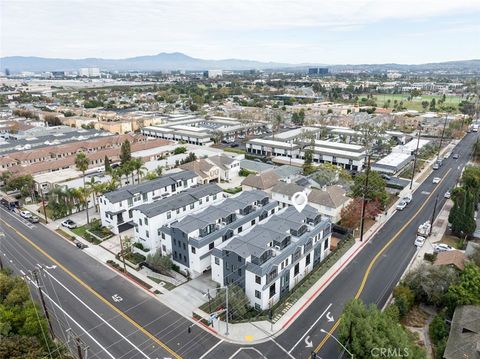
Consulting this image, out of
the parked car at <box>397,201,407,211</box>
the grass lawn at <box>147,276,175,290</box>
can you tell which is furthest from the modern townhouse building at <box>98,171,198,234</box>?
the parked car at <box>397,201,407,211</box>

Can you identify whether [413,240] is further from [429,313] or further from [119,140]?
[119,140]

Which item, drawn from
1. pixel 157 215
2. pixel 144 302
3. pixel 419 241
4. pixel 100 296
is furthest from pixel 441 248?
pixel 100 296

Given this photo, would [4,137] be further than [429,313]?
Yes

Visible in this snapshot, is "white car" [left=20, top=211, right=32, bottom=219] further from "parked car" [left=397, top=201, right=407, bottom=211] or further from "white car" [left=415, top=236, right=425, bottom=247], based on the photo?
"parked car" [left=397, top=201, right=407, bottom=211]

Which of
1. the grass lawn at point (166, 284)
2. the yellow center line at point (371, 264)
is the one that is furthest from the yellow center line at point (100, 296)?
the yellow center line at point (371, 264)

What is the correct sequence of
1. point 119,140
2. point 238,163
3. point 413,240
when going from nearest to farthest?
point 413,240 → point 238,163 → point 119,140

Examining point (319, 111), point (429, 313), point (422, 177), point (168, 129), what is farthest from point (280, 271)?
point (319, 111)
